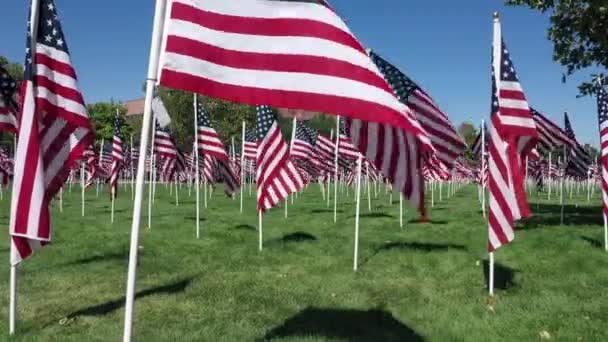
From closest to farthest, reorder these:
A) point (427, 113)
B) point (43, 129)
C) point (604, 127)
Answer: point (43, 129), point (427, 113), point (604, 127)

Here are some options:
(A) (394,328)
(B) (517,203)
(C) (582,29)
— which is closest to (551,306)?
(B) (517,203)

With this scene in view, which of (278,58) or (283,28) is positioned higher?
(283,28)

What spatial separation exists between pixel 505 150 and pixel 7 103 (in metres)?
7.69

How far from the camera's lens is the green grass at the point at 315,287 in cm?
787

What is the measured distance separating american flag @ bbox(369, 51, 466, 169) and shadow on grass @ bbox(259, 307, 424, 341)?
3.32 m

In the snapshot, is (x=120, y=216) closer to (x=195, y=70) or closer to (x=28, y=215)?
(x=28, y=215)

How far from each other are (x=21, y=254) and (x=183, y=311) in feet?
8.80

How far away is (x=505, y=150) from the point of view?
952cm

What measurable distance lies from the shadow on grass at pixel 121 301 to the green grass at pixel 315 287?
0.02m

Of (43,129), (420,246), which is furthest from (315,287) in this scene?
(43,129)

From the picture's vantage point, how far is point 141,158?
449 centimetres

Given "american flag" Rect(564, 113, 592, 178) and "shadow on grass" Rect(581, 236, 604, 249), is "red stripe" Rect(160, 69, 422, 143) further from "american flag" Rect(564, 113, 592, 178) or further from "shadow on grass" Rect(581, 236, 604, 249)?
"american flag" Rect(564, 113, 592, 178)

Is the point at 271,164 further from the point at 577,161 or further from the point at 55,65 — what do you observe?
the point at 577,161

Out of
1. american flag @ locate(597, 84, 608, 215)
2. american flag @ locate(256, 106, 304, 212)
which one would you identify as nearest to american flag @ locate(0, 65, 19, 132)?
american flag @ locate(256, 106, 304, 212)
